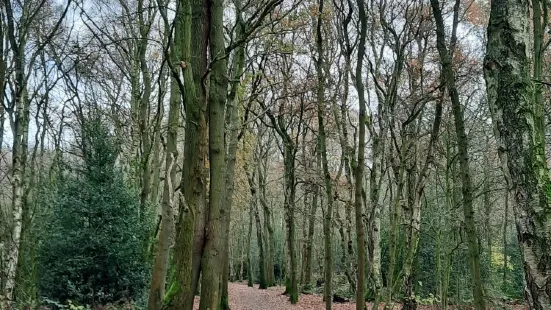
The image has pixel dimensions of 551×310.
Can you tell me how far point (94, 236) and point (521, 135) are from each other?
9193 mm

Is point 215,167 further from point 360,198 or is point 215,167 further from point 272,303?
point 272,303

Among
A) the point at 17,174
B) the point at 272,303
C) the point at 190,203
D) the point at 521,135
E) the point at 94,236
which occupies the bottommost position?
the point at 272,303

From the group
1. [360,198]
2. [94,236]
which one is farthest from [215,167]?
[94,236]

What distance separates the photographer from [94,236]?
10.1 metres

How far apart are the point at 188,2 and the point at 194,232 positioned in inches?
134

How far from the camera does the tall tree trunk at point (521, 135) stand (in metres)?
3.10

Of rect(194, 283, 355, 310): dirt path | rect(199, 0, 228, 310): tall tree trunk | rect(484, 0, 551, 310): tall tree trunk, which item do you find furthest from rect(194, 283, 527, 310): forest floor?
rect(484, 0, 551, 310): tall tree trunk

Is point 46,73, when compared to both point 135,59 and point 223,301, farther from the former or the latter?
point 223,301

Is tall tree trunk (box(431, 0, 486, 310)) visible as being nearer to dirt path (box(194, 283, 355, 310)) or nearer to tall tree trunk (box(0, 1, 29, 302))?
tall tree trunk (box(0, 1, 29, 302))

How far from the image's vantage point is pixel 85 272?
32.9 ft

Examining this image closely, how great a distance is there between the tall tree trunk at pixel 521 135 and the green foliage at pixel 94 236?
890 cm

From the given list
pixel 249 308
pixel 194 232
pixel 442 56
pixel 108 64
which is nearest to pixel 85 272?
pixel 194 232

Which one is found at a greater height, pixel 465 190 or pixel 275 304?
pixel 465 190

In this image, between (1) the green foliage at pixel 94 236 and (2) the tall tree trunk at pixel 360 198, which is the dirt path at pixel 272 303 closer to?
(1) the green foliage at pixel 94 236
